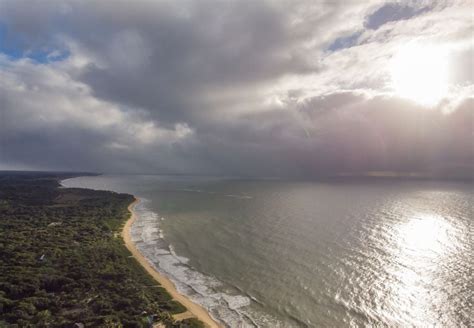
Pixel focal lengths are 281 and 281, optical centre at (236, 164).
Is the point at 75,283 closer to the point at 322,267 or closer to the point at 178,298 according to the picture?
the point at 178,298

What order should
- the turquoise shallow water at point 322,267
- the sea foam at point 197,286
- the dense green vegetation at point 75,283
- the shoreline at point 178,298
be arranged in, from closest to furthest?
1. the dense green vegetation at point 75,283
2. the shoreline at point 178,298
3. the sea foam at point 197,286
4. the turquoise shallow water at point 322,267

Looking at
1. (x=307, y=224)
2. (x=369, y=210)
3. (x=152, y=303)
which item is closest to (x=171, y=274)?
(x=152, y=303)

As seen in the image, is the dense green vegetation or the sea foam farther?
the sea foam

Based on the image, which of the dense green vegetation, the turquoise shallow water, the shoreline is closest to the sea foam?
the turquoise shallow water

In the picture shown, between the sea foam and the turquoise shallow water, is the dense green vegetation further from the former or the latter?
the turquoise shallow water

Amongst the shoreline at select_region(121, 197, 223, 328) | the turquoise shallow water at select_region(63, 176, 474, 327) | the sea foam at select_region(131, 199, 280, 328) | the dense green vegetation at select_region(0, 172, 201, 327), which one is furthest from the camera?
the turquoise shallow water at select_region(63, 176, 474, 327)

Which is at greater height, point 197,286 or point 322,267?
point 322,267

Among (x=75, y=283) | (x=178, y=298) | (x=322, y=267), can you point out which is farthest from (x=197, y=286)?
(x=322, y=267)

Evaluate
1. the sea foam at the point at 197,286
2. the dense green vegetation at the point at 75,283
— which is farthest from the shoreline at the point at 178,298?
the dense green vegetation at the point at 75,283

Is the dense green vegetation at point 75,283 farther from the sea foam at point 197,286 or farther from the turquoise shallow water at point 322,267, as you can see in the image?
the turquoise shallow water at point 322,267
